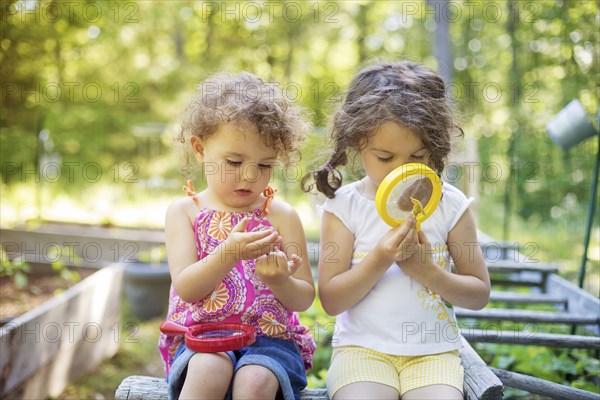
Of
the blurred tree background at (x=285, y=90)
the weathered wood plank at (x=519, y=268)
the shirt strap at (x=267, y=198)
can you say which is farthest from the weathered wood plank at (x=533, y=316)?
the shirt strap at (x=267, y=198)

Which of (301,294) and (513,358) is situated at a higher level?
(301,294)

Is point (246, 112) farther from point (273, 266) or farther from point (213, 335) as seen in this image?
point (213, 335)

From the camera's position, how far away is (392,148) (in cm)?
179

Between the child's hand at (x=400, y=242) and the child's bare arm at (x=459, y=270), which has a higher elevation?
the child's hand at (x=400, y=242)

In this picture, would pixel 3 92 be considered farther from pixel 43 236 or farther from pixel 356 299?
pixel 356 299

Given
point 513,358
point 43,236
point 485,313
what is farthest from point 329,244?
point 43,236

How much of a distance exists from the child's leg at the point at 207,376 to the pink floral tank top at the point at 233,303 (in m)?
0.19

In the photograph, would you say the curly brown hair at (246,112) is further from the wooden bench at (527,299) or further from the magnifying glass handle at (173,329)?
the wooden bench at (527,299)

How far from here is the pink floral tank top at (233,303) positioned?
1.75m

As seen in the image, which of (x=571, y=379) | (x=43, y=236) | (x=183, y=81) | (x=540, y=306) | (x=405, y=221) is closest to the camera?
(x=405, y=221)

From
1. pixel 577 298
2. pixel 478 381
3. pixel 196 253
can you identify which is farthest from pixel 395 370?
pixel 577 298

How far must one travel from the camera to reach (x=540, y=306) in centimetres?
408

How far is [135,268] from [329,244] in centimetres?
277

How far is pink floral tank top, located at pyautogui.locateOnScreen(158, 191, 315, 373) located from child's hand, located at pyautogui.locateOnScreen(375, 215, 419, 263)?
0.38m
